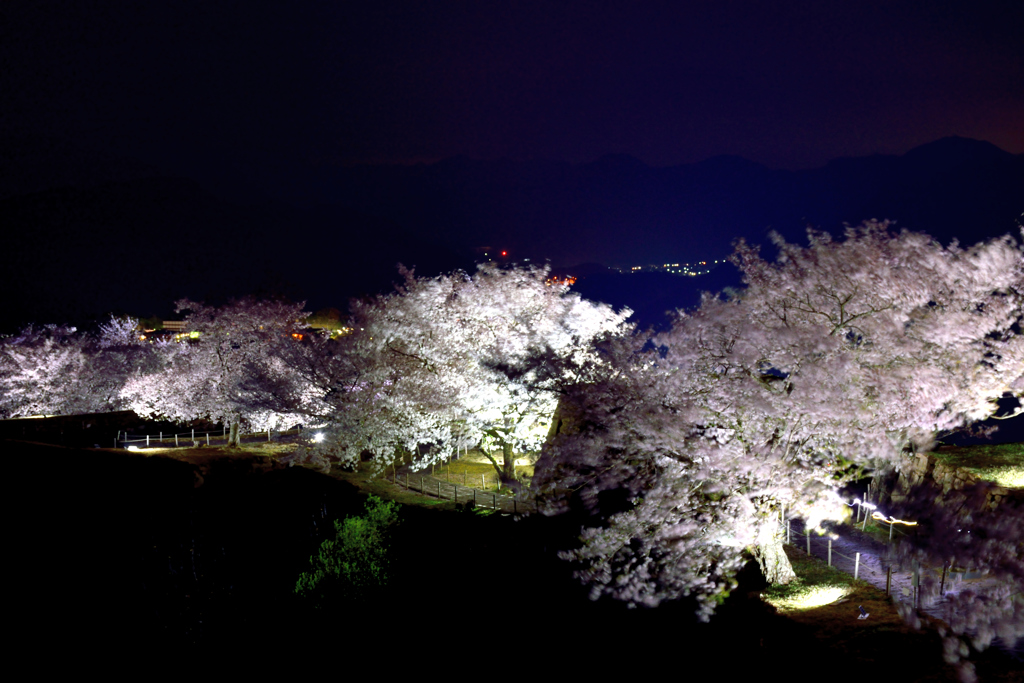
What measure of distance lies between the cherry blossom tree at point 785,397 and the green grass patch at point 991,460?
221cm

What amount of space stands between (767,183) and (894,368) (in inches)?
5948

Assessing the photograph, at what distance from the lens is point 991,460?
46.9ft

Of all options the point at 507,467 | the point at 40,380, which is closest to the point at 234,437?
the point at 40,380

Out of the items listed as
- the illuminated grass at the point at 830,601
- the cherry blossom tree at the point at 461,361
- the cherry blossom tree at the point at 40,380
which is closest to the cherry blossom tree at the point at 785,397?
the illuminated grass at the point at 830,601

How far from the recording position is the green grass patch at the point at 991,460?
13.1 meters

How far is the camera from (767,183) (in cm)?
14475

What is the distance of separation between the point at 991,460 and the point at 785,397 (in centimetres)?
858

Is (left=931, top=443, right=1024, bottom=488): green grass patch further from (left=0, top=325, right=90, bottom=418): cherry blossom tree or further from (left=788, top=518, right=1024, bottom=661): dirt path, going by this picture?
(left=0, top=325, right=90, bottom=418): cherry blossom tree

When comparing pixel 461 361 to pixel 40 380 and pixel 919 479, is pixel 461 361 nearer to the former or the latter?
pixel 919 479

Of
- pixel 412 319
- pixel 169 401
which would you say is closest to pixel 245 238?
pixel 169 401

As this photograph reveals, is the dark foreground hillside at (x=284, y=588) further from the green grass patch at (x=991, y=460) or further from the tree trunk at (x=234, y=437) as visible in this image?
the green grass patch at (x=991, y=460)

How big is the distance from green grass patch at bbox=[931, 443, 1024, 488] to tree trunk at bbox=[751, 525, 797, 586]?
5.18m

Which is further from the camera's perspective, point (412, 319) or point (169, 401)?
point (169, 401)

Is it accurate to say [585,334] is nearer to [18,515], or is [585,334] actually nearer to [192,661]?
[192,661]
